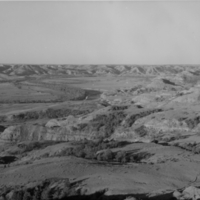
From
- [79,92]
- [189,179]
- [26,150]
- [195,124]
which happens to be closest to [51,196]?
[189,179]

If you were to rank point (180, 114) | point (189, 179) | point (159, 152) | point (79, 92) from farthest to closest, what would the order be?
point (79, 92) < point (180, 114) < point (159, 152) < point (189, 179)

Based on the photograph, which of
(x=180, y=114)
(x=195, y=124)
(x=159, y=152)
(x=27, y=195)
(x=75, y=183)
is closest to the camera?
(x=27, y=195)

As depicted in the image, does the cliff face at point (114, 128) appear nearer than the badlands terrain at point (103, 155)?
No

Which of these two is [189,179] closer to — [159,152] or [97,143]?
[159,152]

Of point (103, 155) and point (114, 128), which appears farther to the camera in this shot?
point (114, 128)

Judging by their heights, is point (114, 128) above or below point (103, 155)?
below

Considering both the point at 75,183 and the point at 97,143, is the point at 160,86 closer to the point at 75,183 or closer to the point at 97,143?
the point at 97,143

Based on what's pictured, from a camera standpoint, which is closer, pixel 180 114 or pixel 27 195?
pixel 27 195

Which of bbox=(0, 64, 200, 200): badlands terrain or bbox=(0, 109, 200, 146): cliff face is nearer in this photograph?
bbox=(0, 64, 200, 200): badlands terrain

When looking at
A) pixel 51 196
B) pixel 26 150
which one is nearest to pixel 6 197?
pixel 51 196
